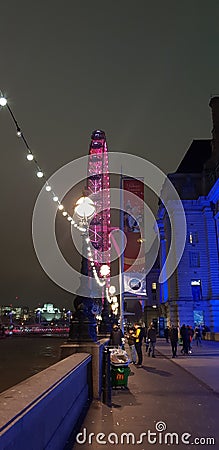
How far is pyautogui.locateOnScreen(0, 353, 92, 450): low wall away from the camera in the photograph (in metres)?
3.11

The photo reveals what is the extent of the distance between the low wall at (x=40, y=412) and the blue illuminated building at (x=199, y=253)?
172 feet

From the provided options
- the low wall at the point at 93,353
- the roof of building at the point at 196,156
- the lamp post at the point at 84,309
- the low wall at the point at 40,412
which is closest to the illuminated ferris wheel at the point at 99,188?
the roof of building at the point at 196,156

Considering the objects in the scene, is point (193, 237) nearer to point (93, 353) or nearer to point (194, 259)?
point (194, 259)

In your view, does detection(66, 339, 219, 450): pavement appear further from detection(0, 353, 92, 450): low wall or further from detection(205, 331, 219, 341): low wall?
detection(205, 331, 219, 341): low wall

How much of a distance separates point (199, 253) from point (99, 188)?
19473 mm

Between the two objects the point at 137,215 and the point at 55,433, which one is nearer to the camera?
the point at 55,433

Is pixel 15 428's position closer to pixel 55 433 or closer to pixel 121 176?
pixel 55 433

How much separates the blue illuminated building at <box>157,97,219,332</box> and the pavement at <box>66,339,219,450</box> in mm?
46712

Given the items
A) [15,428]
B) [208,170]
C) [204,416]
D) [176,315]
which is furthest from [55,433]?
[208,170]

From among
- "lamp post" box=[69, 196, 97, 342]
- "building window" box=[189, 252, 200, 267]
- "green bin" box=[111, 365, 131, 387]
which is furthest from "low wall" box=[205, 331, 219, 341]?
"lamp post" box=[69, 196, 97, 342]

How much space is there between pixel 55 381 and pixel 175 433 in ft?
9.86

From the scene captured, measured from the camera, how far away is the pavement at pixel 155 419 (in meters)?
6.29

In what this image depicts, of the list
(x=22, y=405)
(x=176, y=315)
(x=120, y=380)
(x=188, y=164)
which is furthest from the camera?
(x=188, y=164)

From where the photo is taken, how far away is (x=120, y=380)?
1165 centimetres
